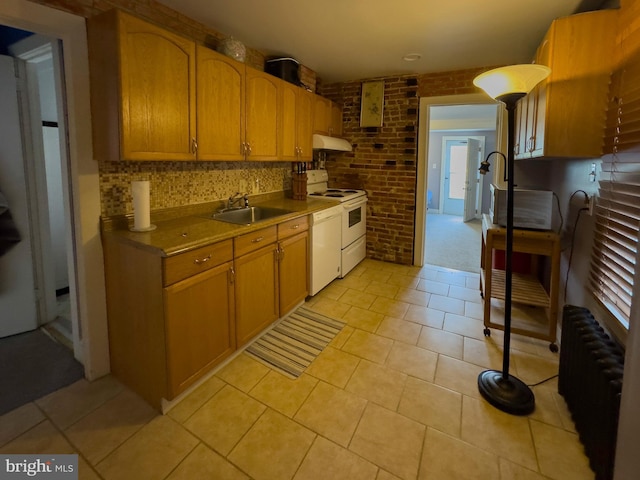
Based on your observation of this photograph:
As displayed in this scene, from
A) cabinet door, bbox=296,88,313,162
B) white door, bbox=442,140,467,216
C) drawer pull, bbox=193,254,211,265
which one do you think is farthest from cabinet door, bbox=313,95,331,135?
white door, bbox=442,140,467,216

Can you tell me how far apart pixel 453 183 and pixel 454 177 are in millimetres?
161

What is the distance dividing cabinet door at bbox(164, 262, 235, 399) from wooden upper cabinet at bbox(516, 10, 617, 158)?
217 cm

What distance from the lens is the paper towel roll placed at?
1987 mm

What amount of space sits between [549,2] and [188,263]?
9.46 ft

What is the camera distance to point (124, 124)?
1.79 meters

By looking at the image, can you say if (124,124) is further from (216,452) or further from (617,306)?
(617,306)

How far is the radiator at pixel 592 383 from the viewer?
1308 millimetres

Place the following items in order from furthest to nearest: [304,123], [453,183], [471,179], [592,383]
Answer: [453,183], [471,179], [304,123], [592,383]

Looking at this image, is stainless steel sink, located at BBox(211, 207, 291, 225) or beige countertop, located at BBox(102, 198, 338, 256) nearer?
beige countertop, located at BBox(102, 198, 338, 256)

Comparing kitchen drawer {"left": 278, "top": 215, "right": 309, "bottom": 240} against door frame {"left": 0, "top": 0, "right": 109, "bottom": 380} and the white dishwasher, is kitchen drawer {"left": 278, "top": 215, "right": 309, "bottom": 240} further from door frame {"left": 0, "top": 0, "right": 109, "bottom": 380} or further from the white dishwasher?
door frame {"left": 0, "top": 0, "right": 109, "bottom": 380}

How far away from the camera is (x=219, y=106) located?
7.82 feet

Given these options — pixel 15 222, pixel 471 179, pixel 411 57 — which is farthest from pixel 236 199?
pixel 471 179

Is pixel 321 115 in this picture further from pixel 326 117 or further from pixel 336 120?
pixel 336 120

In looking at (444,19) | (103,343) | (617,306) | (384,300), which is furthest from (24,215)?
(617,306)
